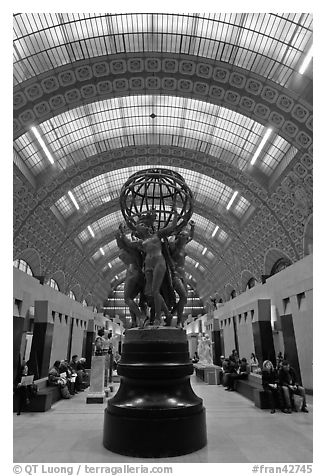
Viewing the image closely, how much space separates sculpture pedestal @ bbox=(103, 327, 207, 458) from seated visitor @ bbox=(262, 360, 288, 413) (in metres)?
5.26

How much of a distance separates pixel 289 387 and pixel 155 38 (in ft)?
61.2

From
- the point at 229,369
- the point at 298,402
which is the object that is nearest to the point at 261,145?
the point at 229,369

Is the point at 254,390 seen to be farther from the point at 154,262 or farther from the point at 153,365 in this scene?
the point at 154,262

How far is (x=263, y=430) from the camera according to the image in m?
8.18

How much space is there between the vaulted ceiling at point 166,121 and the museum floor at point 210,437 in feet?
47.8

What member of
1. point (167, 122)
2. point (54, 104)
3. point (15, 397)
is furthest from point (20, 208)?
point (15, 397)

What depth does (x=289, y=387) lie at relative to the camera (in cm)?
1081

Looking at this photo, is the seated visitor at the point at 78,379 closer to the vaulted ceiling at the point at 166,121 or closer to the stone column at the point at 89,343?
the vaulted ceiling at the point at 166,121

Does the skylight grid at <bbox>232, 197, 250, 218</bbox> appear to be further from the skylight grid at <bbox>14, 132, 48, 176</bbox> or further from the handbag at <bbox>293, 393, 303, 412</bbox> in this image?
the handbag at <bbox>293, 393, 303, 412</bbox>

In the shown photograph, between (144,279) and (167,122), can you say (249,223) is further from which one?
(144,279)

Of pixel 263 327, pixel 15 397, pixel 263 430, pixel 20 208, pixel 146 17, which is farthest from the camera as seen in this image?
pixel 20 208

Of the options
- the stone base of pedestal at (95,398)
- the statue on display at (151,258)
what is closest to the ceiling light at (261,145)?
the statue on display at (151,258)

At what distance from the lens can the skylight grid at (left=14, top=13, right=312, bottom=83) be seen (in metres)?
17.5

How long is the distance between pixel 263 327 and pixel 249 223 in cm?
1345
